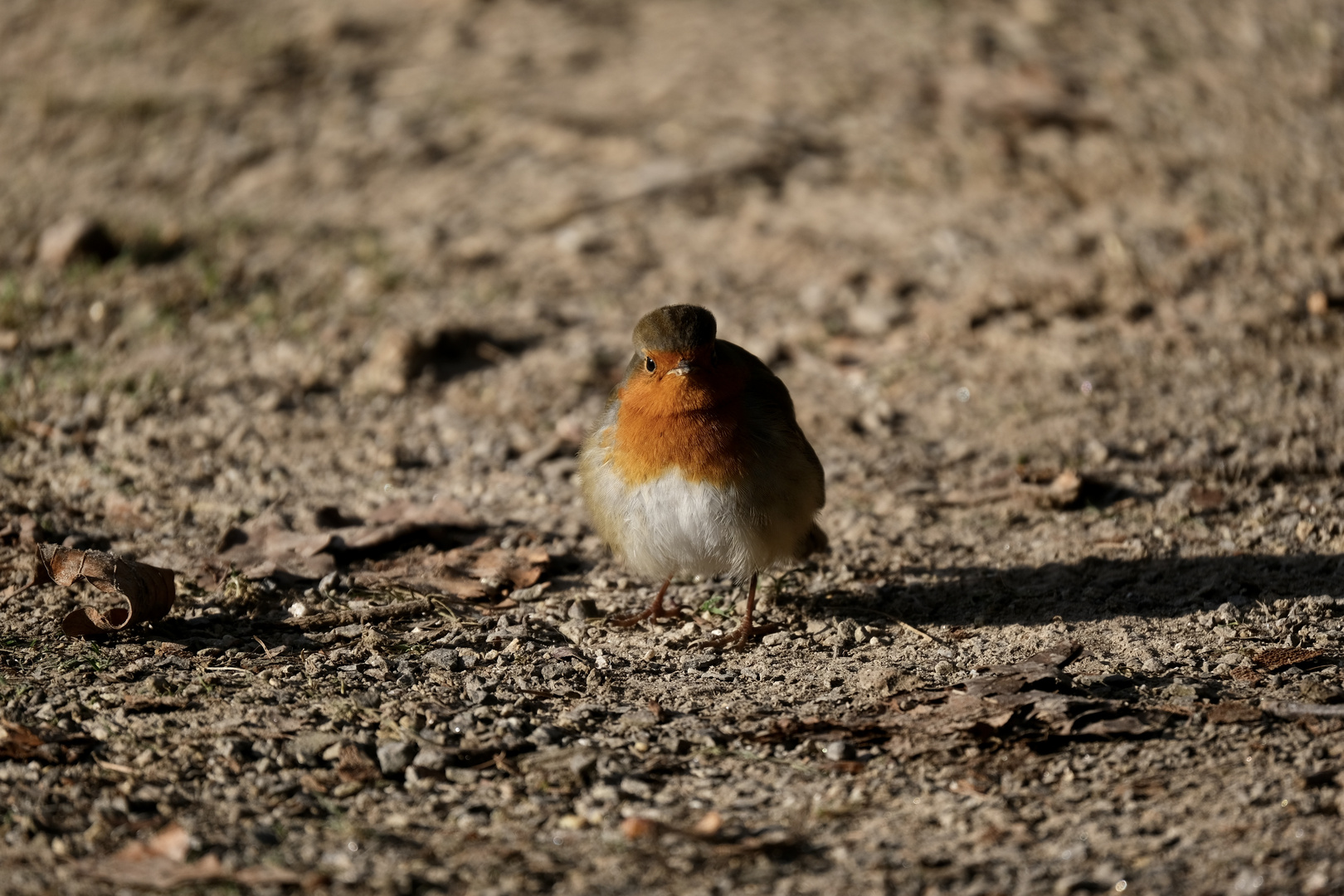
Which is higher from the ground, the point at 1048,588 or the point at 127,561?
the point at 127,561

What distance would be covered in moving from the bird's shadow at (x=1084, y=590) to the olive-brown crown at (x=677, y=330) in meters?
1.02

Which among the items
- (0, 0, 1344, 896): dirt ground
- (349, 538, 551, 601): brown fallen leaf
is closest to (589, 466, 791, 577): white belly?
(0, 0, 1344, 896): dirt ground

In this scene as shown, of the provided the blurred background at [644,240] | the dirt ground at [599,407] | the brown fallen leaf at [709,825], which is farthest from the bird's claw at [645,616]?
the brown fallen leaf at [709,825]

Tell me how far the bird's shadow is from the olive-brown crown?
102 centimetres

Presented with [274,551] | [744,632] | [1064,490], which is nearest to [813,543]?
[744,632]

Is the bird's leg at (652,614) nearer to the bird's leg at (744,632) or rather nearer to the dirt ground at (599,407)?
the dirt ground at (599,407)

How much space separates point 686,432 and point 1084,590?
1.45 meters

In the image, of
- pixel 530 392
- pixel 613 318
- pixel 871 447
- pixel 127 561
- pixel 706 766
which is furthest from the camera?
pixel 613 318

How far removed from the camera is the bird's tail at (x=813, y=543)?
4867 millimetres

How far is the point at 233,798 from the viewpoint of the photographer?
3504mm

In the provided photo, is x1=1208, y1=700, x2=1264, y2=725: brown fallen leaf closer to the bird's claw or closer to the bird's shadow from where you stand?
the bird's shadow

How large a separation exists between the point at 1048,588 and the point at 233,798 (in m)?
2.68

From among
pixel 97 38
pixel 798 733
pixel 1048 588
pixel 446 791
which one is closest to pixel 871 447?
pixel 1048 588

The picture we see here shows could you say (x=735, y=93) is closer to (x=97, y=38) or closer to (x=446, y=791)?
(x=97, y=38)
